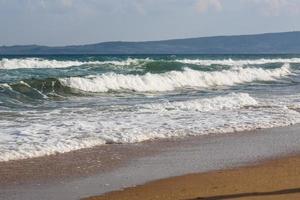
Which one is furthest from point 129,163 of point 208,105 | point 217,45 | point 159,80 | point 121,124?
point 217,45

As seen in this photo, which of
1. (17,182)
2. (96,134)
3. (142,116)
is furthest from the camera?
(142,116)

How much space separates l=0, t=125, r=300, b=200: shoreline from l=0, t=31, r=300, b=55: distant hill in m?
148

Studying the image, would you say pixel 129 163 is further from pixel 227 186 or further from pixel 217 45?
pixel 217 45

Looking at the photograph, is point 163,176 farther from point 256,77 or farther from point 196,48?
point 196,48

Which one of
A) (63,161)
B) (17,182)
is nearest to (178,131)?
(63,161)

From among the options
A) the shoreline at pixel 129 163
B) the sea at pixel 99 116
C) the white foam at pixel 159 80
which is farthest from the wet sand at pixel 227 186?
the white foam at pixel 159 80

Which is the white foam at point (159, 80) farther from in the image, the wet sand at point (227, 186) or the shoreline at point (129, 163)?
the wet sand at point (227, 186)

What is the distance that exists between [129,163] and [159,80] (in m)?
19.7

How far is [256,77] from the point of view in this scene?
38.1 meters

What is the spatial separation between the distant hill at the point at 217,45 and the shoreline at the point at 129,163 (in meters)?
148

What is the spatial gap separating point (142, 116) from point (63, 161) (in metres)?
5.43

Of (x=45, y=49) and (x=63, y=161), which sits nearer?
(x=63, y=161)

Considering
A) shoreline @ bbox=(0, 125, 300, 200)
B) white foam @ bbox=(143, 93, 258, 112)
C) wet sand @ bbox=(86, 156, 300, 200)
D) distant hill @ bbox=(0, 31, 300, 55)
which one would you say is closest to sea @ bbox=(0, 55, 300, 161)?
white foam @ bbox=(143, 93, 258, 112)

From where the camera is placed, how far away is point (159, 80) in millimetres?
28688
